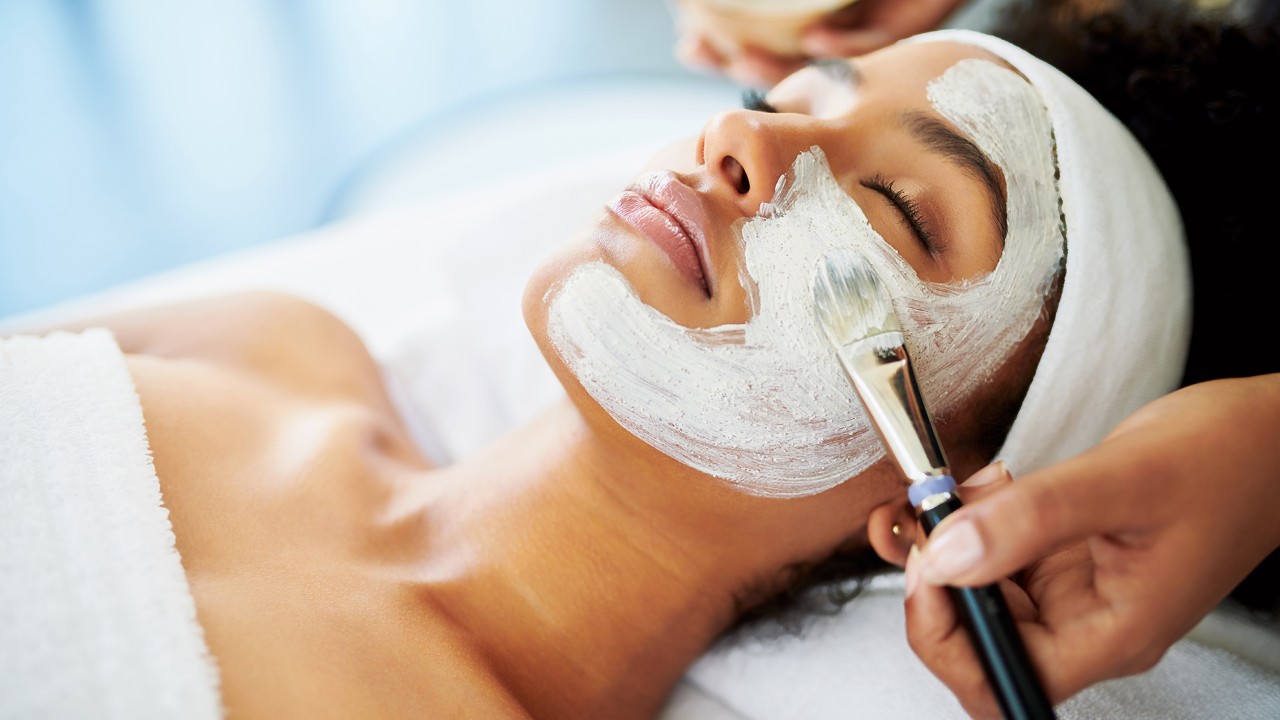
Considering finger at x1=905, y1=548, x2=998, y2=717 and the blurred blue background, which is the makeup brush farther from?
the blurred blue background

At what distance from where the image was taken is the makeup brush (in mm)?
564

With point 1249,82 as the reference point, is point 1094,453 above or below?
below

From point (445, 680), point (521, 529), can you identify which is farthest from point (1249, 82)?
point (445, 680)

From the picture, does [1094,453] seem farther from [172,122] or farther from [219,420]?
[172,122]

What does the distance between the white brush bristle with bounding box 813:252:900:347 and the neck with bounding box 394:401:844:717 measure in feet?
0.71

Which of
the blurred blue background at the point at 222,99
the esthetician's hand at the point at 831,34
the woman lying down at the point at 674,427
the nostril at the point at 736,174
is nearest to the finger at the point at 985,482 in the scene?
the woman lying down at the point at 674,427

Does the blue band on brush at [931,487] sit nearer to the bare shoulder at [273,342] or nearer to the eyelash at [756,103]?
the eyelash at [756,103]

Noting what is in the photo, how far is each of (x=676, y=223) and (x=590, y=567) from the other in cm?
38

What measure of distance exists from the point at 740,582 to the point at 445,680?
0.34 meters

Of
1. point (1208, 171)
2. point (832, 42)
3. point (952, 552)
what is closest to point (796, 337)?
point (952, 552)

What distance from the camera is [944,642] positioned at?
25.0 inches

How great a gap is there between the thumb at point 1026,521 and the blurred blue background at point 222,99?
185 centimetres

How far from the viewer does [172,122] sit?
185 centimetres

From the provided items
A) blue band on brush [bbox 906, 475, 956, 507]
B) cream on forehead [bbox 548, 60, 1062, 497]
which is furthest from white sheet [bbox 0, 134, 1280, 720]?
blue band on brush [bbox 906, 475, 956, 507]
